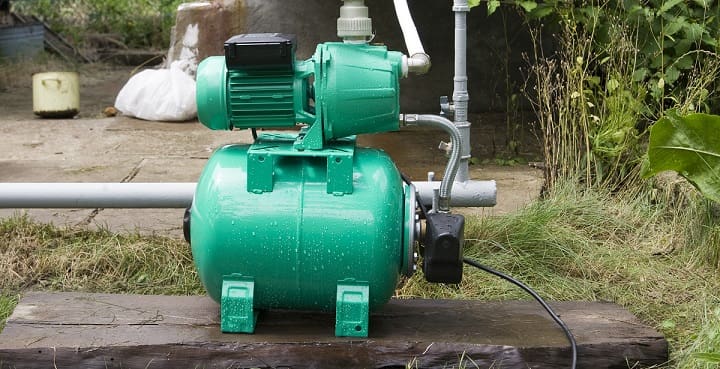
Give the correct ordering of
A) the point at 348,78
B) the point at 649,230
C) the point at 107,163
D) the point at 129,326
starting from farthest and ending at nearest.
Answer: the point at 107,163 < the point at 649,230 < the point at 129,326 < the point at 348,78

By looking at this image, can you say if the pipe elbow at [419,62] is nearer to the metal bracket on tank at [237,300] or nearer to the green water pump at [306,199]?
the green water pump at [306,199]

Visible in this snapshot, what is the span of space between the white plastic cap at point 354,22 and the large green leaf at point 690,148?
1014 millimetres

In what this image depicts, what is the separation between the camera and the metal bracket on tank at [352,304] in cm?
238

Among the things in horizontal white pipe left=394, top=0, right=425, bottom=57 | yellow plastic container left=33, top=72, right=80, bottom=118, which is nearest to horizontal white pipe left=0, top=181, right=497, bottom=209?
horizontal white pipe left=394, top=0, right=425, bottom=57

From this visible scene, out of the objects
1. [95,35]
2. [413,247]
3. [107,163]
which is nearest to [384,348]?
[413,247]

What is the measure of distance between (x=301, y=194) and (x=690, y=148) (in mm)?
1311

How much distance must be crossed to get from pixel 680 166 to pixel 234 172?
57.4 inches

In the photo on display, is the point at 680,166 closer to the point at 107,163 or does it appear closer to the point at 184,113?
the point at 107,163

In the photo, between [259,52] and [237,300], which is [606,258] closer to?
[237,300]

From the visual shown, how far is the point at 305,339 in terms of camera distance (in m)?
2.44

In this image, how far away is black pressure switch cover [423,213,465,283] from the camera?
2389 millimetres

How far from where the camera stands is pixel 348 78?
237 cm

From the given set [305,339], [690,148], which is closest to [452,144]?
Result: [305,339]

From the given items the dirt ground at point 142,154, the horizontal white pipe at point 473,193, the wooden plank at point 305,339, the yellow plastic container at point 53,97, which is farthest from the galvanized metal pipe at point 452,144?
the yellow plastic container at point 53,97
